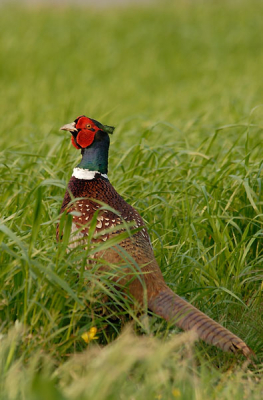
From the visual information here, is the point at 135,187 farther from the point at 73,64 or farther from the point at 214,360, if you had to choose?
the point at 73,64

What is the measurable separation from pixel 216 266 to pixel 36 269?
1359 millimetres

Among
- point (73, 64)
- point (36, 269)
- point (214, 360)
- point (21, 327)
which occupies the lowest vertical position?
point (214, 360)

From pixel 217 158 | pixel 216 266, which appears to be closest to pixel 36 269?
pixel 216 266

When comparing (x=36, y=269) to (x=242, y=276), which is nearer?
(x=36, y=269)

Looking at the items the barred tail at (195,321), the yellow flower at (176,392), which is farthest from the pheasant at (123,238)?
the yellow flower at (176,392)

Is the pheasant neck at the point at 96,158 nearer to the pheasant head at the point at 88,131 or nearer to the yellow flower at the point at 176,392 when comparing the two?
the pheasant head at the point at 88,131

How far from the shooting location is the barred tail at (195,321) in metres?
2.61

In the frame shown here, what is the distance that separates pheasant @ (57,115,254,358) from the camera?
2.65 meters

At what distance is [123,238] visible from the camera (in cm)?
260

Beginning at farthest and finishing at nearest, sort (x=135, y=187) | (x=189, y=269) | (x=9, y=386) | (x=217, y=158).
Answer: (x=217, y=158) → (x=135, y=187) → (x=189, y=269) → (x=9, y=386)

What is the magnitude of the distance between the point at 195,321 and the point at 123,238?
1.56ft

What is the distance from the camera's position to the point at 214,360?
9.25 ft

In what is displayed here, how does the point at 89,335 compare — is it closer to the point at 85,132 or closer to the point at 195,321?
the point at 195,321

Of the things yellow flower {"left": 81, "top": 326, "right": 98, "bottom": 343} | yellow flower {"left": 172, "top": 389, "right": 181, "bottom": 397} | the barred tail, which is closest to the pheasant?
the barred tail
